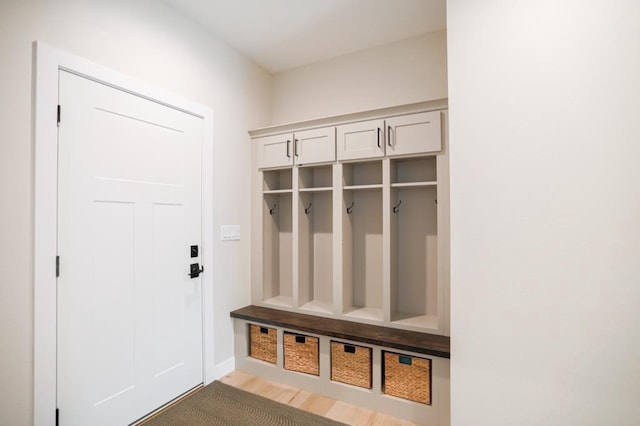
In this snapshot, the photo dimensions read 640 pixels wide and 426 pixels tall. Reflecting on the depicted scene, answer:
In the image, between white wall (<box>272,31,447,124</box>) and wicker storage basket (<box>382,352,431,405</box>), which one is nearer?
wicker storage basket (<box>382,352,431,405</box>)

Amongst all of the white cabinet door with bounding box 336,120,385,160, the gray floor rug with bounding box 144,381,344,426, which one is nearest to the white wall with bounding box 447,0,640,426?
the white cabinet door with bounding box 336,120,385,160

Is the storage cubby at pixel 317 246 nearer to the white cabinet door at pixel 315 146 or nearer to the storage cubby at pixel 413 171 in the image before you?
the white cabinet door at pixel 315 146

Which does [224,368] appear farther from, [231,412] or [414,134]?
[414,134]

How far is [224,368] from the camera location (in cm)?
265

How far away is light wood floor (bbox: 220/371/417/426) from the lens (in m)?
2.08

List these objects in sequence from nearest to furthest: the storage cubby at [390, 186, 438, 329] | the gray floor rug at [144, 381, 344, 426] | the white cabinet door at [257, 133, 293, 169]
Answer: the gray floor rug at [144, 381, 344, 426] < the storage cubby at [390, 186, 438, 329] < the white cabinet door at [257, 133, 293, 169]

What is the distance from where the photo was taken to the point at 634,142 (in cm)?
138

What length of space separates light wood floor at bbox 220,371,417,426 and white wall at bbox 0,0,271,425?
30cm

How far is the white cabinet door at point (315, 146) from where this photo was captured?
2.61 meters

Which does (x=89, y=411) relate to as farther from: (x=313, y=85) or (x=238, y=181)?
(x=313, y=85)

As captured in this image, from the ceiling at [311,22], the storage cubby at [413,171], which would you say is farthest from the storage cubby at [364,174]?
the ceiling at [311,22]

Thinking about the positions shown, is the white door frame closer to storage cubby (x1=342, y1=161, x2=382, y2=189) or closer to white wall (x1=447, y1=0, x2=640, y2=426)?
storage cubby (x1=342, y1=161, x2=382, y2=189)

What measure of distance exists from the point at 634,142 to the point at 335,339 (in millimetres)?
2084

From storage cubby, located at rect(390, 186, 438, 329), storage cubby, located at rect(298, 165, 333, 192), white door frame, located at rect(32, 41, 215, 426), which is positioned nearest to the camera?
white door frame, located at rect(32, 41, 215, 426)
